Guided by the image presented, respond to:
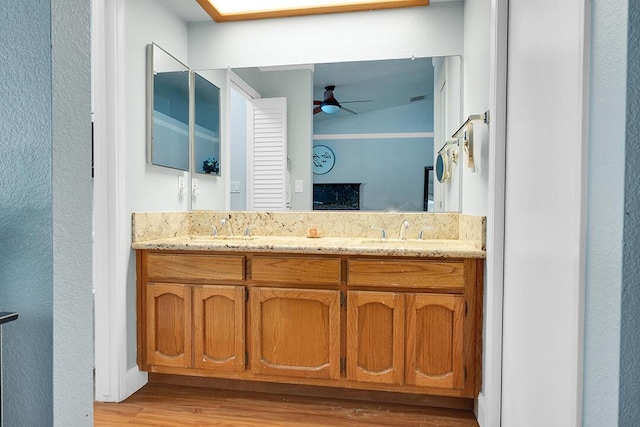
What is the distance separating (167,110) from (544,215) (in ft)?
6.91

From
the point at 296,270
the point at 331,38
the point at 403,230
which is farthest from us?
the point at 331,38

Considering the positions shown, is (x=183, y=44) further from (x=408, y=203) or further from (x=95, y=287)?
(x=408, y=203)

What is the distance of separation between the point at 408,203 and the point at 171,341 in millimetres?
1543

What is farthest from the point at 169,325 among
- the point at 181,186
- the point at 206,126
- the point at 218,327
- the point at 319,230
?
the point at 206,126

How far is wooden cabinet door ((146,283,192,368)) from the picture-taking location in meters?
2.17

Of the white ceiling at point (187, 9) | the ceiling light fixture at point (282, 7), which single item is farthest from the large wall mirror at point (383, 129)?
the white ceiling at point (187, 9)

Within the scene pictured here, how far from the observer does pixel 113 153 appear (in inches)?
81.1

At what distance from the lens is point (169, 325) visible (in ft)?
7.19

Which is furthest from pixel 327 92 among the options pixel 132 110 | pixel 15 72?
pixel 15 72

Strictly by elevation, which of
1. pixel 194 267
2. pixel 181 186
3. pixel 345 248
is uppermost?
pixel 181 186

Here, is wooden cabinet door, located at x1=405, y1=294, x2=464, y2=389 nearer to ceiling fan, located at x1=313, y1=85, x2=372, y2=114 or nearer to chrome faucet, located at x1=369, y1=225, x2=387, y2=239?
chrome faucet, located at x1=369, y1=225, x2=387, y2=239

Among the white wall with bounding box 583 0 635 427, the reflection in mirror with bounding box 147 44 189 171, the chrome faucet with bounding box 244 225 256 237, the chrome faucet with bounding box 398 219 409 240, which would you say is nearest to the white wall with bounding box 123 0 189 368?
the reflection in mirror with bounding box 147 44 189 171

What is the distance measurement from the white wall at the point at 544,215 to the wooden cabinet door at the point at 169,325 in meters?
1.54

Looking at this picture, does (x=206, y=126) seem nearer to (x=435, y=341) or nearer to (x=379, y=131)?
(x=379, y=131)
